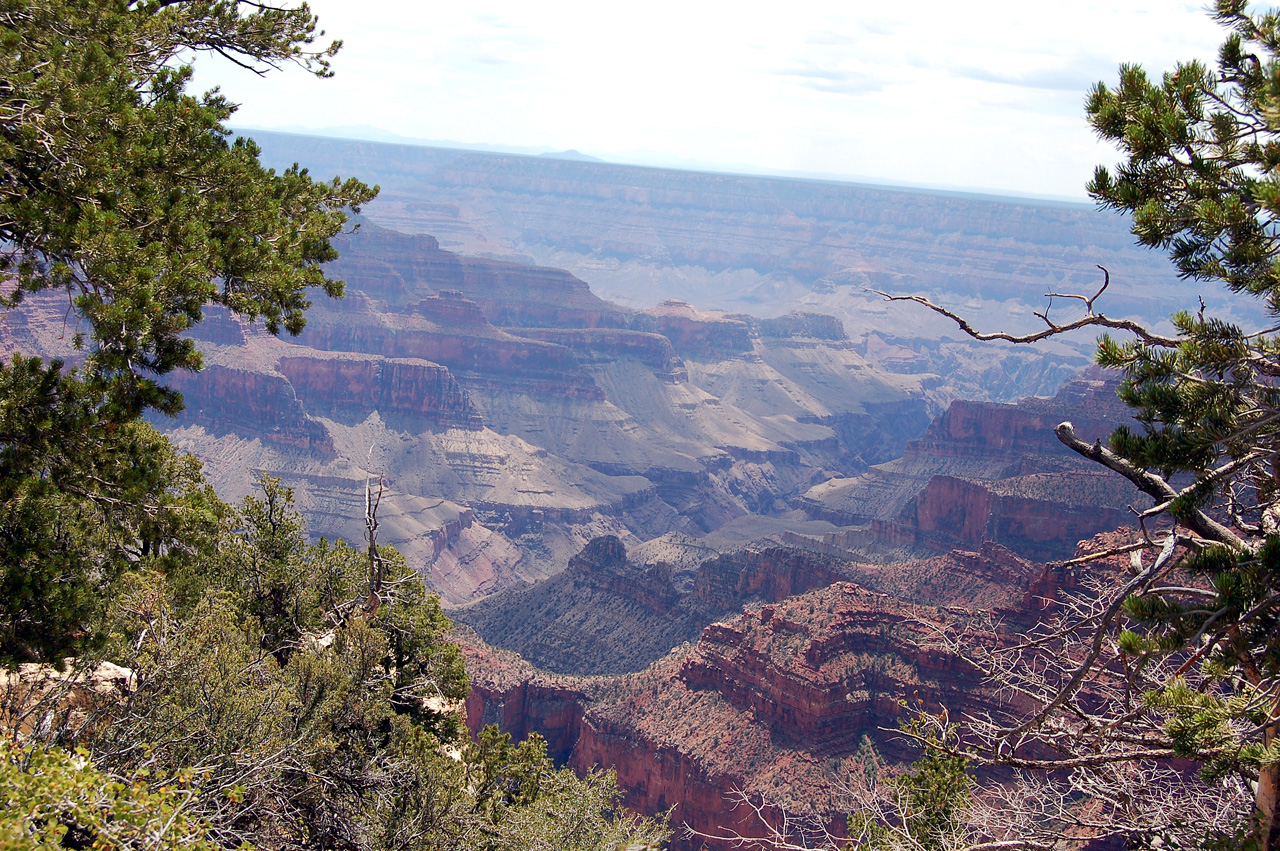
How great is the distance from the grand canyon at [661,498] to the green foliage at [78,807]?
14.9 ft

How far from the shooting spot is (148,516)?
1188cm

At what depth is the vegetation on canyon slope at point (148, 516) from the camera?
9.64m

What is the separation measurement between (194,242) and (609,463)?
12015cm

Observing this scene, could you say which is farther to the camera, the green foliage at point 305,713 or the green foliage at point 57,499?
the green foliage at point 305,713

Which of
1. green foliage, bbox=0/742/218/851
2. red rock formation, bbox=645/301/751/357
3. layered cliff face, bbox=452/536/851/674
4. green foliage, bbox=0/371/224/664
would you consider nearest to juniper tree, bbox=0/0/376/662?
green foliage, bbox=0/371/224/664

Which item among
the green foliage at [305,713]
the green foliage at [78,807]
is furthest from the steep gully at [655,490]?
the green foliage at [78,807]

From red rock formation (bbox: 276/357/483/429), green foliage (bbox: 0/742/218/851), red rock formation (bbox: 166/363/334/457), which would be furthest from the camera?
red rock formation (bbox: 276/357/483/429)

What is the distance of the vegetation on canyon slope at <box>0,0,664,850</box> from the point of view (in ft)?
31.6

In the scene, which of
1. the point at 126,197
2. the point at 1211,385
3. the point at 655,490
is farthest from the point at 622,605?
the point at 655,490

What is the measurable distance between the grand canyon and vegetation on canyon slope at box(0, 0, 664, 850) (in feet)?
4.10

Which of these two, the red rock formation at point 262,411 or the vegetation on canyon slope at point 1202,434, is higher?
the vegetation on canyon slope at point 1202,434

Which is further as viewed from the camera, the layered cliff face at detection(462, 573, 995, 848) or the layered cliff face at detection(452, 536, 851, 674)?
the layered cliff face at detection(452, 536, 851, 674)

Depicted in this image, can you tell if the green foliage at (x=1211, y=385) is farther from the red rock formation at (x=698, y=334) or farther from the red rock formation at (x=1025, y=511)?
the red rock formation at (x=698, y=334)

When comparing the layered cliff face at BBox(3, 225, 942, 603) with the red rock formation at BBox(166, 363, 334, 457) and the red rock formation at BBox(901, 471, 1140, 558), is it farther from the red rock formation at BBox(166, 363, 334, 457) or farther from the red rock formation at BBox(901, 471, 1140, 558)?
the red rock formation at BBox(901, 471, 1140, 558)
